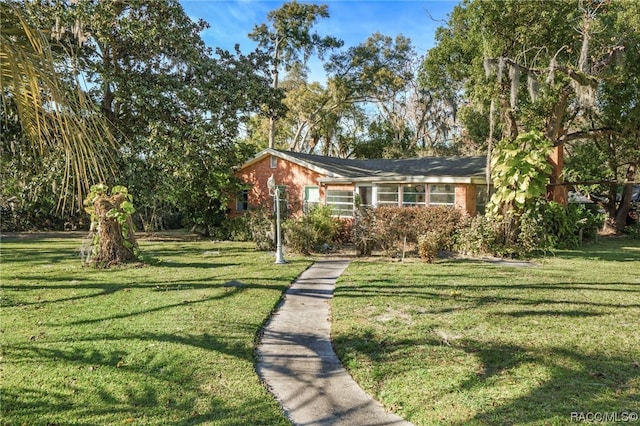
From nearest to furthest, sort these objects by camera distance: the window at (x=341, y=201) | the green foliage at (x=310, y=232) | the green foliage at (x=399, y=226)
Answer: the green foliage at (x=399, y=226)
the green foliage at (x=310, y=232)
the window at (x=341, y=201)

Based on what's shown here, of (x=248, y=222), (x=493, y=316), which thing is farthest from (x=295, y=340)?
(x=248, y=222)

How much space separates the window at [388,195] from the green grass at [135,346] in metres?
7.61

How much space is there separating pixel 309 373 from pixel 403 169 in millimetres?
15304

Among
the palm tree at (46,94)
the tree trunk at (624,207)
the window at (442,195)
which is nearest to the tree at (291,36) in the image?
the window at (442,195)

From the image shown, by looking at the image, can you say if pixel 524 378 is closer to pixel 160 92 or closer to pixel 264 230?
pixel 264 230

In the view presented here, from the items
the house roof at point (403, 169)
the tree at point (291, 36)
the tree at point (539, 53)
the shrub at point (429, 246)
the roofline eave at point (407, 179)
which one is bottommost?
the shrub at point (429, 246)

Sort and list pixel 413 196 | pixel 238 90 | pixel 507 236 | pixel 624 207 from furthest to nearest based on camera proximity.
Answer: pixel 624 207
pixel 413 196
pixel 238 90
pixel 507 236

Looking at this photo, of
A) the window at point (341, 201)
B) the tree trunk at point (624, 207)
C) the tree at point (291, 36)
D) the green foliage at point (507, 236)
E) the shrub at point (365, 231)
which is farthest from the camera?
the tree at point (291, 36)

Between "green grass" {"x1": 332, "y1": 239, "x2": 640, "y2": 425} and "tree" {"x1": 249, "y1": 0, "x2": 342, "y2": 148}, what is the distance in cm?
2366

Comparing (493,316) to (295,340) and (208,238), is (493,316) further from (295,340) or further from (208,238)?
(208,238)

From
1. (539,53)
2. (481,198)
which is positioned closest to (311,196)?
(481,198)

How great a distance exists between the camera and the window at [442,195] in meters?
15.2

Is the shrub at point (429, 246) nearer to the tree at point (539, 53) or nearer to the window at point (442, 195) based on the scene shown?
the tree at point (539, 53)

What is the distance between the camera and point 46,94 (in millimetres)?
2012
